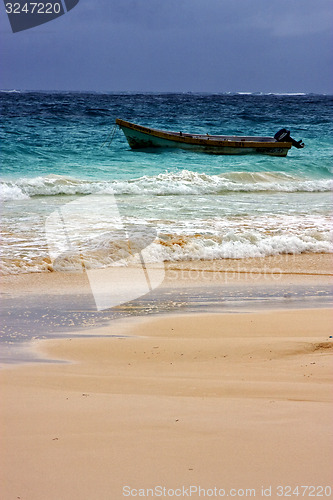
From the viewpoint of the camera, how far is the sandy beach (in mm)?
2385

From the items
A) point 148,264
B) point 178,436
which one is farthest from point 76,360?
point 148,264

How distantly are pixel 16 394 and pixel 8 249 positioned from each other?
184 inches

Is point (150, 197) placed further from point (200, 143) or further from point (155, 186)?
point (200, 143)

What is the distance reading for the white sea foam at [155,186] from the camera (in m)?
14.6

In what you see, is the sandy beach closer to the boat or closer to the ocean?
the ocean

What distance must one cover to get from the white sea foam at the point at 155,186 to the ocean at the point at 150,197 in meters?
0.03

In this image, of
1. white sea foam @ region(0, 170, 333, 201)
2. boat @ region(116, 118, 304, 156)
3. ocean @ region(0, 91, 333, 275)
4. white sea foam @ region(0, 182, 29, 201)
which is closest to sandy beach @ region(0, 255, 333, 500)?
ocean @ region(0, 91, 333, 275)

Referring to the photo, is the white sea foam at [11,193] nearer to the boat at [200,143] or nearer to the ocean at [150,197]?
the ocean at [150,197]

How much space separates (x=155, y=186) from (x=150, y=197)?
1279mm

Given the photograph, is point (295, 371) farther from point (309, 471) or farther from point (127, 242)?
point (127, 242)

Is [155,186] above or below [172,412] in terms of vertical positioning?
above

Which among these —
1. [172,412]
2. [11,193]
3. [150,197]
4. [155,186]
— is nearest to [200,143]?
[155,186]

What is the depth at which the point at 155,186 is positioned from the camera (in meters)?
15.2

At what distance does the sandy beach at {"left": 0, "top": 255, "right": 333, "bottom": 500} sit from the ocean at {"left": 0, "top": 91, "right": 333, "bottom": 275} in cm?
309
